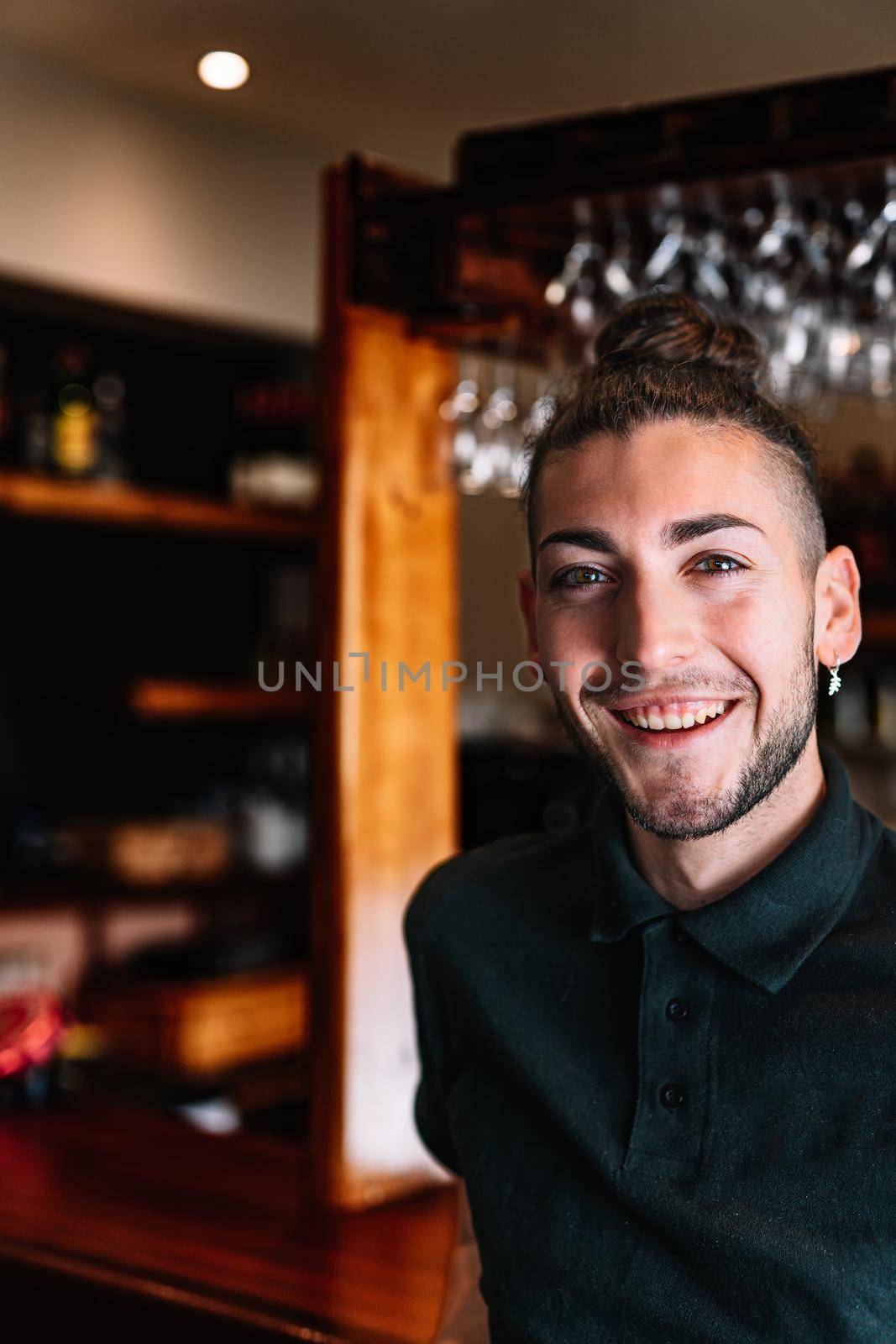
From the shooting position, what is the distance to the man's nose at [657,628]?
44.8 inches

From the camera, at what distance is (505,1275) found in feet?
4.02

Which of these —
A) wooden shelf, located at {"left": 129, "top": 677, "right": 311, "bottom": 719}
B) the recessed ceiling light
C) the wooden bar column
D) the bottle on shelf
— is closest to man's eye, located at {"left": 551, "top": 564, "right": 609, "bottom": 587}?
the wooden bar column

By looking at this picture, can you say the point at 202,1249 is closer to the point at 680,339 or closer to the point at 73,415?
the point at 680,339

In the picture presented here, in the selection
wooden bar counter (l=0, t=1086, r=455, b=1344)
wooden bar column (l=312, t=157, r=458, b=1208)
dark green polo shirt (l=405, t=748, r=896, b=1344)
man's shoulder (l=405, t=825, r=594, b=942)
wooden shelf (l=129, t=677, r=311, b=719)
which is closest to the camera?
dark green polo shirt (l=405, t=748, r=896, b=1344)

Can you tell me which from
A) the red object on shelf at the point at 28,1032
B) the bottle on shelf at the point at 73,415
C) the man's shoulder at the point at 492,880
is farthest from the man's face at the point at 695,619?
the bottle on shelf at the point at 73,415

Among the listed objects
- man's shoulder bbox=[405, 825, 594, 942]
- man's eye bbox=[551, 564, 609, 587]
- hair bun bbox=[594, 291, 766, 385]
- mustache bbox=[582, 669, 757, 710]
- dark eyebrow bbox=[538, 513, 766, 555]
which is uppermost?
hair bun bbox=[594, 291, 766, 385]

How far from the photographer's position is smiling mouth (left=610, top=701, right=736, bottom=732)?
1.15 metres

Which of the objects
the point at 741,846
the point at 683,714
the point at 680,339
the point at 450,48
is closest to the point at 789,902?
the point at 741,846

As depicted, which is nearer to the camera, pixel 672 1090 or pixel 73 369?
pixel 672 1090

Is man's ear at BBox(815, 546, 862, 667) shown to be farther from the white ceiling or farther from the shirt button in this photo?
the white ceiling

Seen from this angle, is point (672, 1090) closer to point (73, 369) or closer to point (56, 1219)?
point (56, 1219)

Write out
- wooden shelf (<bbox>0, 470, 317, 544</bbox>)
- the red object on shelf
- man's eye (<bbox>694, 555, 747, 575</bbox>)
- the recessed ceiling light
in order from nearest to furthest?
man's eye (<bbox>694, 555, 747, 575</bbox>) < the red object on shelf < the recessed ceiling light < wooden shelf (<bbox>0, 470, 317, 544</bbox>)

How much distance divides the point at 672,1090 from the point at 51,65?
102 inches

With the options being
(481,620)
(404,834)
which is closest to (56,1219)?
(404,834)
